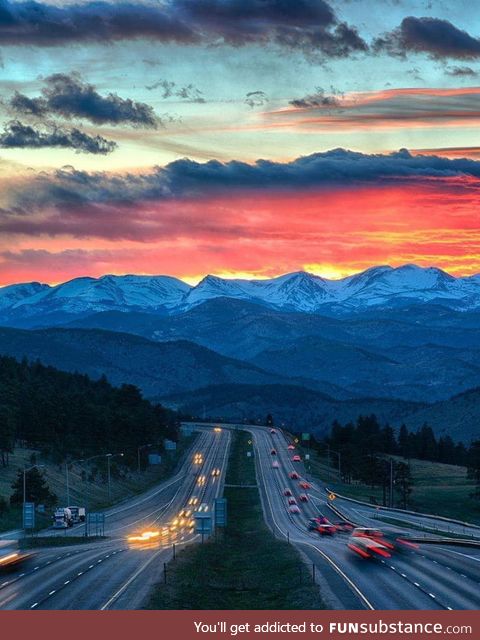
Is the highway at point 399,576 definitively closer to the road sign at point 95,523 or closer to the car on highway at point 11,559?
the car on highway at point 11,559

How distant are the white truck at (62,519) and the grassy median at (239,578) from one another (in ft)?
68.1

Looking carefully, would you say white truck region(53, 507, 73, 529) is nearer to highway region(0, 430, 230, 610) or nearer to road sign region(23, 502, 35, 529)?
highway region(0, 430, 230, 610)

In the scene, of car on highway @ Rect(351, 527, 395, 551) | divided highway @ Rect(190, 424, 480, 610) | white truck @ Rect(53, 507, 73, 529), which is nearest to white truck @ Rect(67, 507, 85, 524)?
white truck @ Rect(53, 507, 73, 529)

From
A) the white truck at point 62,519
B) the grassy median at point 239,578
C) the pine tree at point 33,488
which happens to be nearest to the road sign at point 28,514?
the white truck at point 62,519

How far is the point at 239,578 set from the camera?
3241 inches

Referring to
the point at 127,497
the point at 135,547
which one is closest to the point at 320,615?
the point at 135,547

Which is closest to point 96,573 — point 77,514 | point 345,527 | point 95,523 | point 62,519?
point 95,523

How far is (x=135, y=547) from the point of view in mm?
103250

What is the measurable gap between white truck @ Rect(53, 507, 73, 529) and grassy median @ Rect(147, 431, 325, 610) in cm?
2074

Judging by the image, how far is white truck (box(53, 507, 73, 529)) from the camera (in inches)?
4973

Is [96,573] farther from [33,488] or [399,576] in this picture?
[33,488]

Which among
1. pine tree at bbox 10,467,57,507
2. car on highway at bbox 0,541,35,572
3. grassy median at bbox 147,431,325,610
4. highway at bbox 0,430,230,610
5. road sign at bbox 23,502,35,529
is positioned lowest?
grassy median at bbox 147,431,325,610

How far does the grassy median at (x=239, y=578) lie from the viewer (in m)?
64.8

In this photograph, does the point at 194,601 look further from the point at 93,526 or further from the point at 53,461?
the point at 53,461
